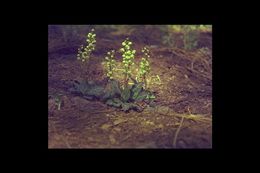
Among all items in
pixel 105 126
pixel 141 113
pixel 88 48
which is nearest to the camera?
pixel 105 126

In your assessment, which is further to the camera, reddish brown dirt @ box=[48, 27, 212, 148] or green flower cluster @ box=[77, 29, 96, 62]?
green flower cluster @ box=[77, 29, 96, 62]

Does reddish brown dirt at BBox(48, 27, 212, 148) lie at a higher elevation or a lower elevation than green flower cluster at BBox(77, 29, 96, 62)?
lower

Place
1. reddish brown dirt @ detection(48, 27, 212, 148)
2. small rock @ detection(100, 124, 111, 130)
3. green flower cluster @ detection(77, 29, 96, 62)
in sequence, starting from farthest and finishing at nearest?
green flower cluster @ detection(77, 29, 96, 62) < small rock @ detection(100, 124, 111, 130) < reddish brown dirt @ detection(48, 27, 212, 148)

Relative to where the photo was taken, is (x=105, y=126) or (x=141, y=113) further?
(x=141, y=113)

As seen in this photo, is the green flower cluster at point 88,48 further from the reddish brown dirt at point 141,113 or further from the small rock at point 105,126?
Answer: the small rock at point 105,126

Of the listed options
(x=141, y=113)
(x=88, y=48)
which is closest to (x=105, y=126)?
(x=141, y=113)

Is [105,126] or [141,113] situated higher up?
[141,113]

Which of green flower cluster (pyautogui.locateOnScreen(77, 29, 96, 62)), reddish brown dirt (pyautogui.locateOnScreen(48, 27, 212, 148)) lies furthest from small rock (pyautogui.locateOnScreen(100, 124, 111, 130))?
green flower cluster (pyautogui.locateOnScreen(77, 29, 96, 62))

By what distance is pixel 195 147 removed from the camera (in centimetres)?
459

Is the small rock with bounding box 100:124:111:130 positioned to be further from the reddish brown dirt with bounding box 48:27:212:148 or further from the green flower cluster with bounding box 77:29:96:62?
the green flower cluster with bounding box 77:29:96:62

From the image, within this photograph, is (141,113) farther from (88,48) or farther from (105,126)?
(88,48)

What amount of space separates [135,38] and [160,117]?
8.41 feet

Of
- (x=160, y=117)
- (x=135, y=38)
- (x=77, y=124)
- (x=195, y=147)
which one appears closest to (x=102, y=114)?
(x=77, y=124)

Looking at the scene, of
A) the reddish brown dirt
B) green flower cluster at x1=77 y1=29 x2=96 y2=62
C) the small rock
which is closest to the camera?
the reddish brown dirt
